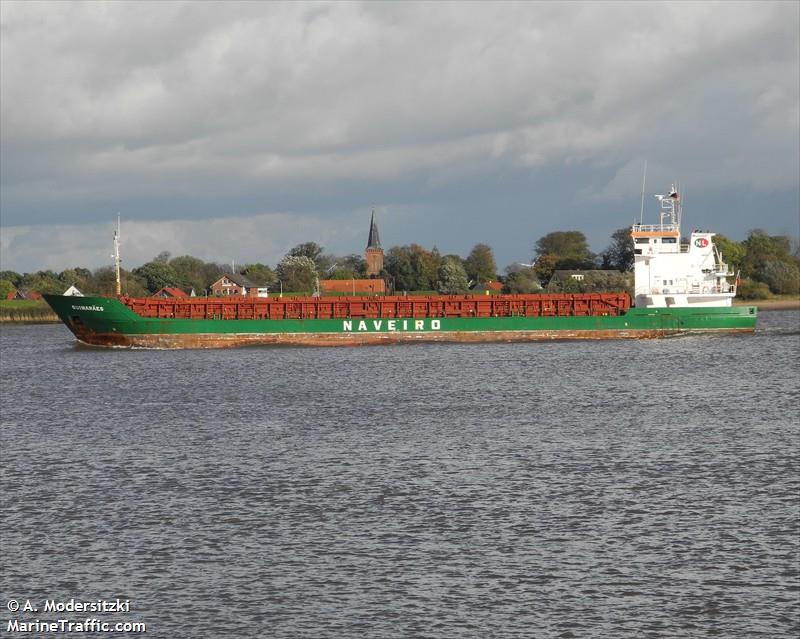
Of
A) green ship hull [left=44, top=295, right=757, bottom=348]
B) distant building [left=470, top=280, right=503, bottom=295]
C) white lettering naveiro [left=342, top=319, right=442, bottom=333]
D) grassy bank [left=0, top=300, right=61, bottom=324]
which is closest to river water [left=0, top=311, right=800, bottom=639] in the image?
green ship hull [left=44, top=295, right=757, bottom=348]

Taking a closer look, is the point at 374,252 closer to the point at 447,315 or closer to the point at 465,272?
the point at 465,272

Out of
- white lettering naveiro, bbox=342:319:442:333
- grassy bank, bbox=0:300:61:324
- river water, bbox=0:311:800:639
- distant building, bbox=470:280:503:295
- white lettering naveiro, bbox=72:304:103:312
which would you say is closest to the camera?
river water, bbox=0:311:800:639

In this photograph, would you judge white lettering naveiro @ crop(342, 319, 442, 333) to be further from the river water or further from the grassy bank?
the grassy bank

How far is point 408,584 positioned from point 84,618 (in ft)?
15.1

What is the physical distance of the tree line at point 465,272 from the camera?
133125 millimetres

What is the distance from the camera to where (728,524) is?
18.2 metres

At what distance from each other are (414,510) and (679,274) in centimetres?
4597

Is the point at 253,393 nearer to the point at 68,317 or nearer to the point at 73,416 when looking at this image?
the point at 73,416

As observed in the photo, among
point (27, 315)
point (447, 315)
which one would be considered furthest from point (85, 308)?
point (27, 315)

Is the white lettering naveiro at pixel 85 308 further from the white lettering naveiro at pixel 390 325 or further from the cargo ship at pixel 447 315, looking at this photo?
the white lettering naveiro at pixel 390 325

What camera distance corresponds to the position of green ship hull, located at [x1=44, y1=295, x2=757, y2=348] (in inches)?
2339

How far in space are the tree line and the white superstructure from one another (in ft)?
186

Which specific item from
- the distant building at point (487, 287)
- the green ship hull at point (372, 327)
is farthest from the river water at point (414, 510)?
the distant building at point (487, 287)

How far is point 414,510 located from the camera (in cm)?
1959
